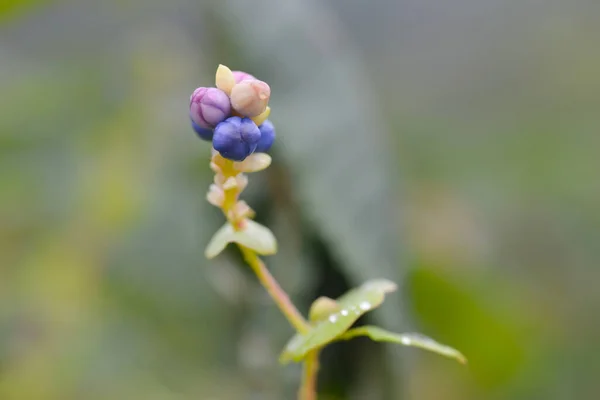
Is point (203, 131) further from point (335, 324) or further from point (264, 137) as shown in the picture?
point (335, 324)

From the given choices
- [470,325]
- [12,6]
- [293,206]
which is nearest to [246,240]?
[293,206]

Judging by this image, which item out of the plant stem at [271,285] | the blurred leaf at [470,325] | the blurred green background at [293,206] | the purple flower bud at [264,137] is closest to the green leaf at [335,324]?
the plant stem at [271,285]

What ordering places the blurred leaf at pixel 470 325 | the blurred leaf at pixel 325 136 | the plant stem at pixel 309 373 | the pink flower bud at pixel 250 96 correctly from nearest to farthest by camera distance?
the pink flower bud at pixel 250 96
the plant stem at pixel 309 373
the blurred leaf at pixel 325 136
the blurred leaf at pixel 470 325

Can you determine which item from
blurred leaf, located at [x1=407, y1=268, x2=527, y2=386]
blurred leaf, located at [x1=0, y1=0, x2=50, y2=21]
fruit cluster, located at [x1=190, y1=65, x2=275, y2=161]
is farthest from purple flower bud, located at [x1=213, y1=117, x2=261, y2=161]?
blurred leaf, located at [x1=407, y1=268, x2=527, y2=386]

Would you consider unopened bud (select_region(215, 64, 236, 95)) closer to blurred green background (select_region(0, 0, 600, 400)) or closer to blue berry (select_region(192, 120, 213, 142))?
blue berry (select_region(192, 120, 213, 142))

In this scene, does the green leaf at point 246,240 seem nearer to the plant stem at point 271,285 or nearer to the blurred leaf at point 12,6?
the plant stem at point 271,285
